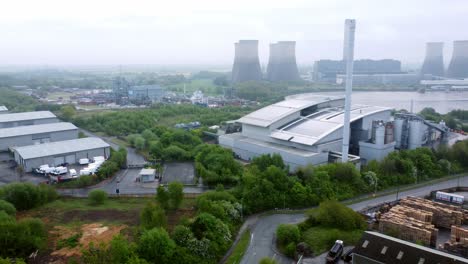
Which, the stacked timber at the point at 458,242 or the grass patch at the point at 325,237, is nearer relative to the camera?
the stacked timber at the point at 458,242

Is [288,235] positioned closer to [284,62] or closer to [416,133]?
[416,133]

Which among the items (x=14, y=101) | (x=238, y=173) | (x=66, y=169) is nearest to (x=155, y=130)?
(x=66, y=169)

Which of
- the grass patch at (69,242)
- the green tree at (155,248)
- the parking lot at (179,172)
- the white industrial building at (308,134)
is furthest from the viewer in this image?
the white industrial building at (308,134)

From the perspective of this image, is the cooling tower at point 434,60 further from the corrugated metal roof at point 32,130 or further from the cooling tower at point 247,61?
the corrugated metal roof at point 32,130

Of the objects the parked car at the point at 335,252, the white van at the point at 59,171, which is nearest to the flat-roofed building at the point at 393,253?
the parked car at the point at 335,252

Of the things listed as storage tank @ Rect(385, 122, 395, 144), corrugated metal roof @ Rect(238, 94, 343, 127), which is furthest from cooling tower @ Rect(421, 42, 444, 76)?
storage tank @ Rect(385, 122, 395, 144)

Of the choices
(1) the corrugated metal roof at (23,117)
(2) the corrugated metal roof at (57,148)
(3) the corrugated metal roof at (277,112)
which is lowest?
(2) the corrugated metal roof at (57,148)

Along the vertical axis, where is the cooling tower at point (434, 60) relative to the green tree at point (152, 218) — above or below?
above
